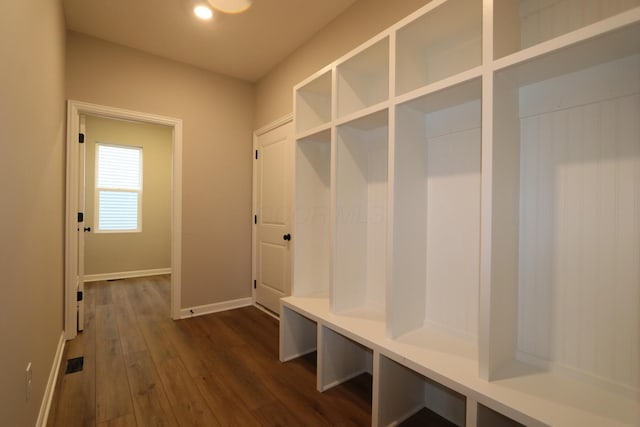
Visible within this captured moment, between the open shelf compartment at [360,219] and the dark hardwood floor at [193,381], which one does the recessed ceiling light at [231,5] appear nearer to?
the open shelf compartment at [360,219]

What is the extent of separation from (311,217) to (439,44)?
1485 mm

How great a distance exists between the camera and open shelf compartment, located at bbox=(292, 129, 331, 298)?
244cm

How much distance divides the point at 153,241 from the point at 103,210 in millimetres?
932

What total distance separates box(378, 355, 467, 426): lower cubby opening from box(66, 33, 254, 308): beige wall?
2.45 metres

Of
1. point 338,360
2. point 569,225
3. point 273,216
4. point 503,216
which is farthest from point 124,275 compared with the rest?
point 569,225

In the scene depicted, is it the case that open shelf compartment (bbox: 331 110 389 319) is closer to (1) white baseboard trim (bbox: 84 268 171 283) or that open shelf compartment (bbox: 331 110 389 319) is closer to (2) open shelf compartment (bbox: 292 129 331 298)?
(2) open shelf compartment (bbox: 292 129 331 298)

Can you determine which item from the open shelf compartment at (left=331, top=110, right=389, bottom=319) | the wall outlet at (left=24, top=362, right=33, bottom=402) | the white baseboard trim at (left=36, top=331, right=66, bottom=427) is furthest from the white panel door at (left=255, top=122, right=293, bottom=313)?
the wall outlet at (left=24, top=362, right=33, bottom=402)

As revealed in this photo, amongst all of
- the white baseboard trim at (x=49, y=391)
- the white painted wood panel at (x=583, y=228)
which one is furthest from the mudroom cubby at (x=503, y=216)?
the white baseboard trim at (x=49, y=391)

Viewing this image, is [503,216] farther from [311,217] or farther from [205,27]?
[205,27]

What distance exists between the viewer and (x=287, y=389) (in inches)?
79.0

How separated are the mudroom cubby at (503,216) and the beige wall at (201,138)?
1.90 metres

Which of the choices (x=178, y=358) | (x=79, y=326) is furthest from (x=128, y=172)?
(x=178, y=358)

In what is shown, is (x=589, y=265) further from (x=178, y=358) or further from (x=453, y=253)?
(x=178, y=358)

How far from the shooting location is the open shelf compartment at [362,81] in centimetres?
198
